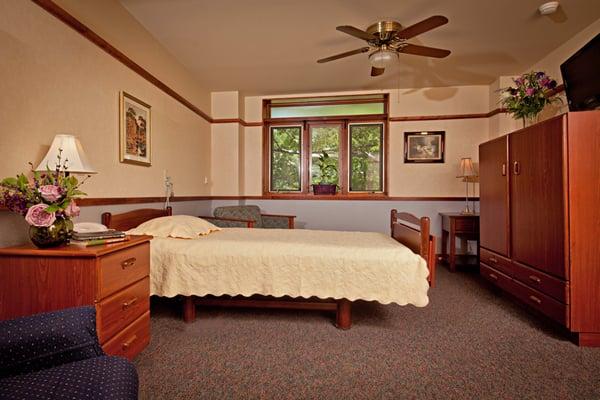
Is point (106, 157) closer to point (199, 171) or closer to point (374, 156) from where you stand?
point (199, 171)

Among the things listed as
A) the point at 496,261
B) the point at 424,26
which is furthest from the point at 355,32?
the point at 496,261

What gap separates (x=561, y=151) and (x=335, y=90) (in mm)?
3012

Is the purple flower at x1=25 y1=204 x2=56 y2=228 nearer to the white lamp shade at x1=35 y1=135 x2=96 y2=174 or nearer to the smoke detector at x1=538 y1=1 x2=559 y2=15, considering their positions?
the white lamp shade at x1=35 y1=135 x2=96 y2=174

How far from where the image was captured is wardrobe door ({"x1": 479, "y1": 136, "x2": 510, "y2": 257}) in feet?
8.56

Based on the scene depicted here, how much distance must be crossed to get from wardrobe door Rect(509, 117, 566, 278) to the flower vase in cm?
297

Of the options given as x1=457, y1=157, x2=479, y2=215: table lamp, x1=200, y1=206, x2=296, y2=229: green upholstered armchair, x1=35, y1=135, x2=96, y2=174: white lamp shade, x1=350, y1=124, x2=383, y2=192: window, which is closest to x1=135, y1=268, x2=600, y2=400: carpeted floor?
x1=35, y1=135, x2=96, y2=174: white lamp shade

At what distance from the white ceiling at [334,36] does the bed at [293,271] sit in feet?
5.99

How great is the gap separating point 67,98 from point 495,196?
11.7 ft

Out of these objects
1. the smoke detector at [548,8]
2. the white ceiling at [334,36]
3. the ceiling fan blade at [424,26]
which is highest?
the white ceiling at [334,36]

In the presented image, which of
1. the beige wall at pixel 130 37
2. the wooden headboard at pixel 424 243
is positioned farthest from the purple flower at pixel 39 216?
the wooden headboard at pixel 424 243

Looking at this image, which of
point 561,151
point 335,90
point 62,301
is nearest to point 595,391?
point 561,151

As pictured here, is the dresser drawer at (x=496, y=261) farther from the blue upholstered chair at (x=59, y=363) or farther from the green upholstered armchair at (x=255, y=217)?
the blue upholstered chair at (x=59, y=363)

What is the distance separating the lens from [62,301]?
135 cm

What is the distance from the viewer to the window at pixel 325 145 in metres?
4.47
